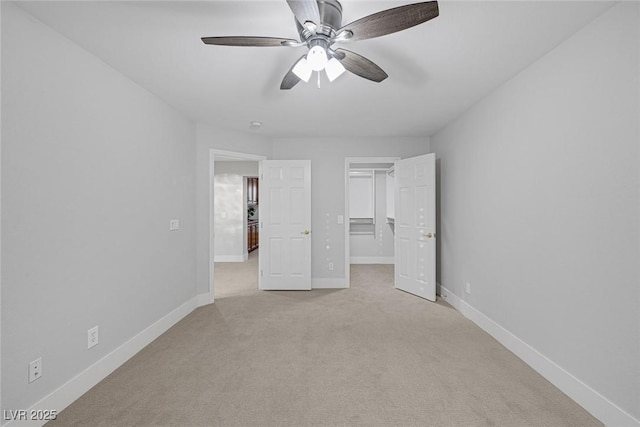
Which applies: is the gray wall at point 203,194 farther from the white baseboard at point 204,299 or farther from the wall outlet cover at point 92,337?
the wall outlet cover at point 92,337

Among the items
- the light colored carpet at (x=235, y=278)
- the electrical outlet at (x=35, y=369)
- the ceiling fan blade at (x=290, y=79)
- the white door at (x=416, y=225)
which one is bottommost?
the light colored carpet at (x=235, y=278)

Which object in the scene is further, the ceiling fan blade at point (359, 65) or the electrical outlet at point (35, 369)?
the ceiling fan blade at point (359, 65)

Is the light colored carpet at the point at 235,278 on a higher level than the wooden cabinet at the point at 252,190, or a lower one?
lower

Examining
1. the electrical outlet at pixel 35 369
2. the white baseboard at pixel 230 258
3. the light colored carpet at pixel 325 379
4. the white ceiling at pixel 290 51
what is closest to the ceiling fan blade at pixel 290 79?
the white ceiling at pixel 290 51

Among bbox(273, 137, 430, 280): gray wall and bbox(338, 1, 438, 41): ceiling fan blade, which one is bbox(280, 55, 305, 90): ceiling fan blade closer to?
bbox(338, 1, 438, 41): ceiling fan blade

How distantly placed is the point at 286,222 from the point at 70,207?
277 centimetres

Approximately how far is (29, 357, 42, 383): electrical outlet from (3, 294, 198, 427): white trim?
0.16 meters

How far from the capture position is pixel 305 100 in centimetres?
303

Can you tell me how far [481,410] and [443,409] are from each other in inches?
9.2

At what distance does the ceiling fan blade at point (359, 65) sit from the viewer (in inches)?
69.5

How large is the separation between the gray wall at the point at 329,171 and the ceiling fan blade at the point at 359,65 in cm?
265

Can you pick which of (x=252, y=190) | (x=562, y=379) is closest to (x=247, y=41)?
(x=562, y=379)

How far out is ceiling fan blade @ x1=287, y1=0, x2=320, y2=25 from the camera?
1.32m

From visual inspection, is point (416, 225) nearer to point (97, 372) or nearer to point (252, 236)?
point (97, 372)
